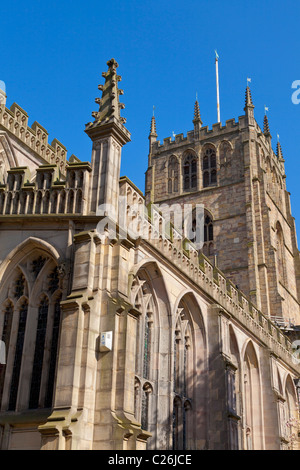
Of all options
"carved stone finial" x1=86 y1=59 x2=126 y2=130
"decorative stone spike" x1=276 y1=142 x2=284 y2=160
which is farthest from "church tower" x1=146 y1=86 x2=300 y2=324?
"carved stone finial" x1=86 y1=59 x2=126 y2=130

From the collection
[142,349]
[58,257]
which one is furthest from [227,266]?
[58,257]

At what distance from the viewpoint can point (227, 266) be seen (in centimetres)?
4691

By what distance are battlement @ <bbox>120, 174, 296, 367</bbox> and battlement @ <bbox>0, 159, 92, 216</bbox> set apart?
1365 mm

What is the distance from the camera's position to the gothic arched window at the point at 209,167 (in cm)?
5187

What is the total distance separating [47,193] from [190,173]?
126 ft

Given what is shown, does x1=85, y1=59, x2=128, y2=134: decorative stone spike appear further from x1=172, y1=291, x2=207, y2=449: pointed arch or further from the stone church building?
x1=172, y1=291, x2=207, y2=449: pointed arch

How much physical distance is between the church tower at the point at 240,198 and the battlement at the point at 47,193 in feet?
102

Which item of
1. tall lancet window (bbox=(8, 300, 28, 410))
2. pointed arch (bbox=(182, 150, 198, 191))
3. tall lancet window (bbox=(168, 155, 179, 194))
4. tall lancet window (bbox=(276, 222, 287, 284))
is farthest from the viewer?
tall lancet window (bbox=(168, 155, 179, 194))

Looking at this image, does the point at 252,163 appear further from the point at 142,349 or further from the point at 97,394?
the point at 97,394

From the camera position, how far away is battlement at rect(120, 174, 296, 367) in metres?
16.7

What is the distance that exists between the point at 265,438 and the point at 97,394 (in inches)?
547

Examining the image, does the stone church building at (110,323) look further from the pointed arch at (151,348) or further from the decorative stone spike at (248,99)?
the decorative stone spike at (248,99)

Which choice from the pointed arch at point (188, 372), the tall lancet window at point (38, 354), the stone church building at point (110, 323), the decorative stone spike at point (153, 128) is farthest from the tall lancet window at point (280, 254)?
the tall lancet window at point (38, 354)
